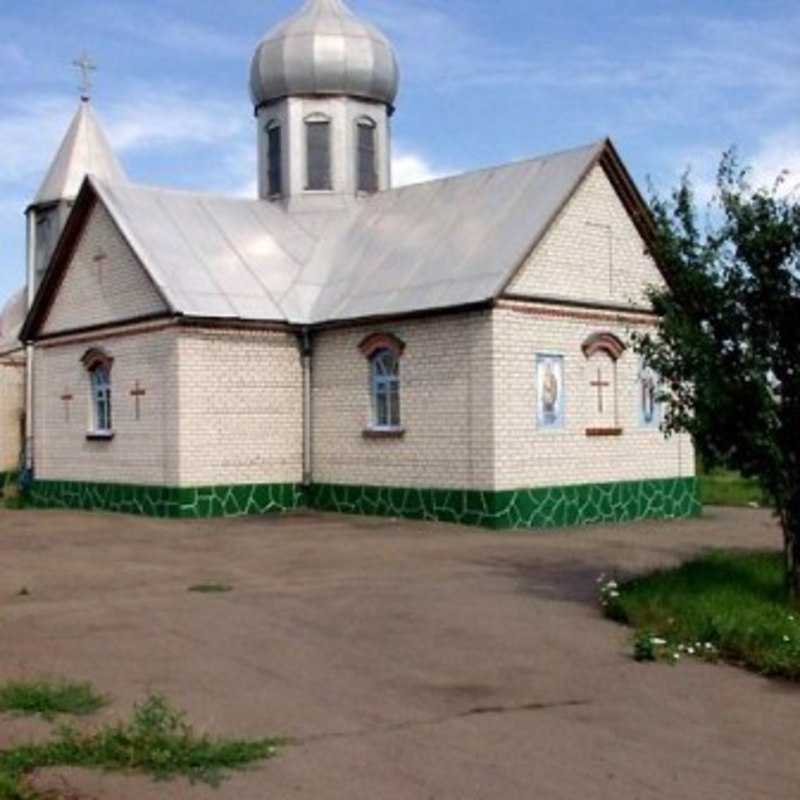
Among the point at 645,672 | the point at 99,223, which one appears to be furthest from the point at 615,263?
the point at 645,672

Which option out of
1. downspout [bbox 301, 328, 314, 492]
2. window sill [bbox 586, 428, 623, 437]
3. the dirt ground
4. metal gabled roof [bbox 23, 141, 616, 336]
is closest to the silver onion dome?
metal gabled roof [bbox 23, 141, 616, 336]

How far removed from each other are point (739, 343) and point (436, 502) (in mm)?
8690

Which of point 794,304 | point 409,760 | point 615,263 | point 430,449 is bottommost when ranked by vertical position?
point 409,760

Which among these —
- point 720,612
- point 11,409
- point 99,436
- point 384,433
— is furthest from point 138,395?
point 720,612

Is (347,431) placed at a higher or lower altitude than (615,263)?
lower

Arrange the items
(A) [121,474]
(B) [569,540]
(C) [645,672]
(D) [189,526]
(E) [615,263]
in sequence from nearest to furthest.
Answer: (C) [645,672] → (B) [569,540] → (D) [189,526] → (E) [615,263] → (A) [121,474]

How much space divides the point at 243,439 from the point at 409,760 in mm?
14331

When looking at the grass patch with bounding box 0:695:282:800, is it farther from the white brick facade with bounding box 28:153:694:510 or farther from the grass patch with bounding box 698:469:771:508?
the grass patch with bounding box 698:469:771:508

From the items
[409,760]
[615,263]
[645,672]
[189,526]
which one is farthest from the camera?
[615,263]

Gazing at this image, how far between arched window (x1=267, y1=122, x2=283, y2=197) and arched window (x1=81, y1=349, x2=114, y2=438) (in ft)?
17.8

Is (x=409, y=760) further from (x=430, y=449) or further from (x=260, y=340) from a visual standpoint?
(x=260, y=340)

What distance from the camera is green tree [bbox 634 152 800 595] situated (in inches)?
381

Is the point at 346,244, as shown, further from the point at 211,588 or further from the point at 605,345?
the point at 211,588

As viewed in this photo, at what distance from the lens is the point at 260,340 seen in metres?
20.0
